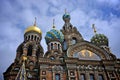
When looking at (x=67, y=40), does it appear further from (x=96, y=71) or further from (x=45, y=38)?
(x=96, y=71)

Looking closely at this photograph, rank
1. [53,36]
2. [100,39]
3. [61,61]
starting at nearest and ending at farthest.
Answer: [61,61], [53,36], [100,39]

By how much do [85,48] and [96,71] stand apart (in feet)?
11.2

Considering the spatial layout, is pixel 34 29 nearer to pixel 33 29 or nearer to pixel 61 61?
pixel 33 29

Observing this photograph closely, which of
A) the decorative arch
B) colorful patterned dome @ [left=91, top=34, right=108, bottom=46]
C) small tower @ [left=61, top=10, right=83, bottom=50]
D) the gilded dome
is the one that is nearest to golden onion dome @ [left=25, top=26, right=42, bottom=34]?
the gilded dome

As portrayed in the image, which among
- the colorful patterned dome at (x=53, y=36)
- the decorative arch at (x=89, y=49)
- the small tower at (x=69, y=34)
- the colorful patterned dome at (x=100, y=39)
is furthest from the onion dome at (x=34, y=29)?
the colorful patterned dome at (x=100, y=39)

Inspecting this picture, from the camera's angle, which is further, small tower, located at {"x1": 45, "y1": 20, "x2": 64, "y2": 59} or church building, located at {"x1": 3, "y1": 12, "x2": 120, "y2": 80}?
small tower, located at {"x1": 45, "y1": 20, "x2": 64, "y2": 59}

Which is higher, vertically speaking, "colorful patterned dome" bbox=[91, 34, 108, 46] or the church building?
"colorful patterned dome" bbox=[91, 34, 108, 46]

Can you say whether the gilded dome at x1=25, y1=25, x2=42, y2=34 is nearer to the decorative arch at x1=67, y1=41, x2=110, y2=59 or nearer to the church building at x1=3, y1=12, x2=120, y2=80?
the church building at x1=3, y1=12, x2=120, y2=80

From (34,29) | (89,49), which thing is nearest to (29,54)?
(34,29)

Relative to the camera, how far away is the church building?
69.4ft

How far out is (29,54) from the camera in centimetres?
2817

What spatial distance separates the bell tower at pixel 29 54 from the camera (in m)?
23.3

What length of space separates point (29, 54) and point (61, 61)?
7558mm

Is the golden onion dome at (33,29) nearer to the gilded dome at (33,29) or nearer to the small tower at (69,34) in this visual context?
the gilded dome at (33,29)
